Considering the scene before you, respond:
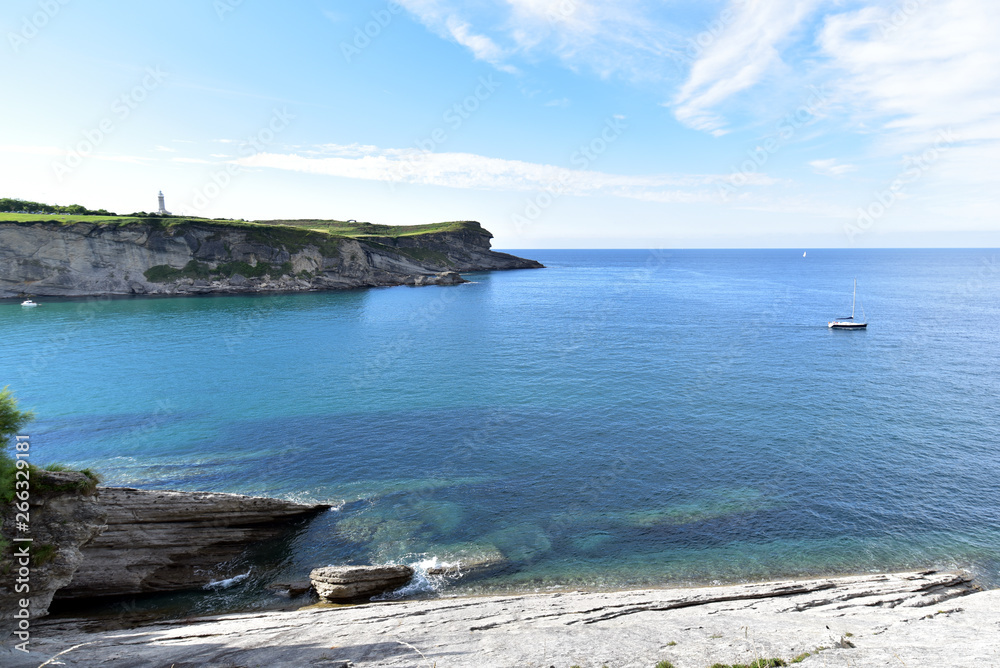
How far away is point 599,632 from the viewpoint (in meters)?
17.7

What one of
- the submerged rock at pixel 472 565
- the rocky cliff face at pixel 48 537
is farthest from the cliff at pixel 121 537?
the submerged rock at pixel 472 565

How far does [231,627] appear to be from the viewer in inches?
725

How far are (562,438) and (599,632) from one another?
2313cm

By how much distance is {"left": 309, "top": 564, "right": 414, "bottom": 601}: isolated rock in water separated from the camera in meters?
22.9

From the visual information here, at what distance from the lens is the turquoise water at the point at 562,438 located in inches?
1071

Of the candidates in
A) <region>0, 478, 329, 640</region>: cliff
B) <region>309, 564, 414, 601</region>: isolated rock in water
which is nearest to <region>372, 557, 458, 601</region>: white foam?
<region>309, 564, 414, 601</region>: isolated rock in water

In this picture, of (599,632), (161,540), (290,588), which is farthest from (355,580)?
(599,632)

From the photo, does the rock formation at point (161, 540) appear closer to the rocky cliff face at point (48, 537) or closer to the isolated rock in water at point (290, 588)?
the rocky cliff face at point (48, 537)

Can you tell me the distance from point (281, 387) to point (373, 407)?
44.2 ft

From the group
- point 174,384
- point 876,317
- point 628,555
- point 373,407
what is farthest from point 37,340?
point 876,317

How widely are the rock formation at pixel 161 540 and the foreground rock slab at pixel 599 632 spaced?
9.73 ft

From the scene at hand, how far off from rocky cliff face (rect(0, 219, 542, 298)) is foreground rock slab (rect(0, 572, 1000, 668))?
130441 mm

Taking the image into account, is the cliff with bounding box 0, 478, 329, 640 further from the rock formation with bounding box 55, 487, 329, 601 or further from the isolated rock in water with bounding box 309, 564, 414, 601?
the isolated rock in water with bounding box 309, 564, 414, 601

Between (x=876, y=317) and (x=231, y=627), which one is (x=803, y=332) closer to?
(x=876, y=317)
